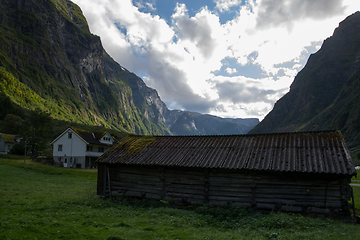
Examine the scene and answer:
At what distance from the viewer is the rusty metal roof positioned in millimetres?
16297

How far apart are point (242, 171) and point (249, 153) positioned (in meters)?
1.77

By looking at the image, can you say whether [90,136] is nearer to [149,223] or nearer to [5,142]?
[5,142]

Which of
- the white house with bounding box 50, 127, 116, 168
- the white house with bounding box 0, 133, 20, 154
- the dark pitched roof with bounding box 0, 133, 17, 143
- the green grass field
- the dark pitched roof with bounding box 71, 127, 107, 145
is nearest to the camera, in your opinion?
the green grass field

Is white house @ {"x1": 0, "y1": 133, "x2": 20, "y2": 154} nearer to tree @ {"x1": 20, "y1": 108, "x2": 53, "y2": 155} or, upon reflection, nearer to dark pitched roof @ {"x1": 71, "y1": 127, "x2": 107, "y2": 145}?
tree @ {"x1": 20, "y1": 108, "x2": 53, "y2": 155}

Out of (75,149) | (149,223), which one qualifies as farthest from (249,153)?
(75,149)

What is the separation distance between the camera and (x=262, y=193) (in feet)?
56.7

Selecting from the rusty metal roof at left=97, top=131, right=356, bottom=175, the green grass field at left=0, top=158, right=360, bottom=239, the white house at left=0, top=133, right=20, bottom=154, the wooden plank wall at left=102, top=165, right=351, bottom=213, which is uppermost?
the white house at left=0, top=133, right=20, bottom=154

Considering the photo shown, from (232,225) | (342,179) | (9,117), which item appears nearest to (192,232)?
(232,225)

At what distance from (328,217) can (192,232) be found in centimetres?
1001

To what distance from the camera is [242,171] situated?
59.1 feet

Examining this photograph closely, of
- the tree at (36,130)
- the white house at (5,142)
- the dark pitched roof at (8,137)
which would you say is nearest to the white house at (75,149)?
the tree at (36,130)

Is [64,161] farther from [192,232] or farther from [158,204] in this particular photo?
[192,232]

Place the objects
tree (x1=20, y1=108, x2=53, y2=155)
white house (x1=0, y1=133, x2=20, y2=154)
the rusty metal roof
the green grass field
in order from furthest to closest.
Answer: white house (x1=0, y1=133, x2=20, y2=154), tree (x1=20, y1=108, x2=53, y2=155), the rusty metal roof, the green grass field

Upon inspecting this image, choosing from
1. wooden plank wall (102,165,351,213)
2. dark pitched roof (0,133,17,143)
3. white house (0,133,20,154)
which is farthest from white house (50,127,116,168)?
wooden plank wall (102,165,351,213)
